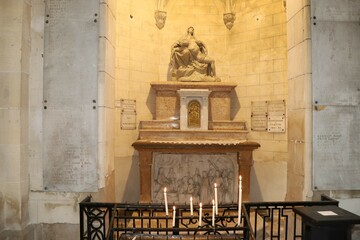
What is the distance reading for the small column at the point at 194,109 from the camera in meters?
5.82

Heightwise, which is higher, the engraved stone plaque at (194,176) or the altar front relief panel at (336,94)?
the altar front relief panel at (336,94)

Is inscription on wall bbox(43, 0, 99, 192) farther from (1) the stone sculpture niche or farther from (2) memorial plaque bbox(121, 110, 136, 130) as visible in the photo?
(2) memorial plaque bbox(121, 110, 136, 130)

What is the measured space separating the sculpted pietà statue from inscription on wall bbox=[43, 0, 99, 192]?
2855mm

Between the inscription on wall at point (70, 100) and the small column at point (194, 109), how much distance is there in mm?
2480

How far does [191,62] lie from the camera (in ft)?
20.8

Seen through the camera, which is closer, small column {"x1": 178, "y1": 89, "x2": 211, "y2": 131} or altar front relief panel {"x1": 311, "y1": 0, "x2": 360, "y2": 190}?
altar front relief panel {"x1": 311, "y1": 0, "x2": 360, "y2": 190}

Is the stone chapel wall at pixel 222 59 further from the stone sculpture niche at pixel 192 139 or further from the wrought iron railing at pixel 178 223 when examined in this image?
the wrought iron railing at pixel 178 223

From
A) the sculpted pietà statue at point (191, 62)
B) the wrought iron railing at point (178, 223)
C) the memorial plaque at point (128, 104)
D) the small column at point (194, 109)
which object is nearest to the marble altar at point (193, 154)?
the small column at point (194, 109)

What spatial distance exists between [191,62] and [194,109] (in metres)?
1.12

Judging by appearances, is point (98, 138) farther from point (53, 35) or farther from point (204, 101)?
point (204, 101)

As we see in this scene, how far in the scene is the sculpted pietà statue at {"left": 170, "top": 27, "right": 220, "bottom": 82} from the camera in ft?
20.5

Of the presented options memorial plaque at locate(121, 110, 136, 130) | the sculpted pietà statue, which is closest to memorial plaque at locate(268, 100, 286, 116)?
the sculpted pietà statue

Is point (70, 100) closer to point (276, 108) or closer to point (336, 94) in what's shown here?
point (336, 94)

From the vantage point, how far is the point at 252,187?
649cm
